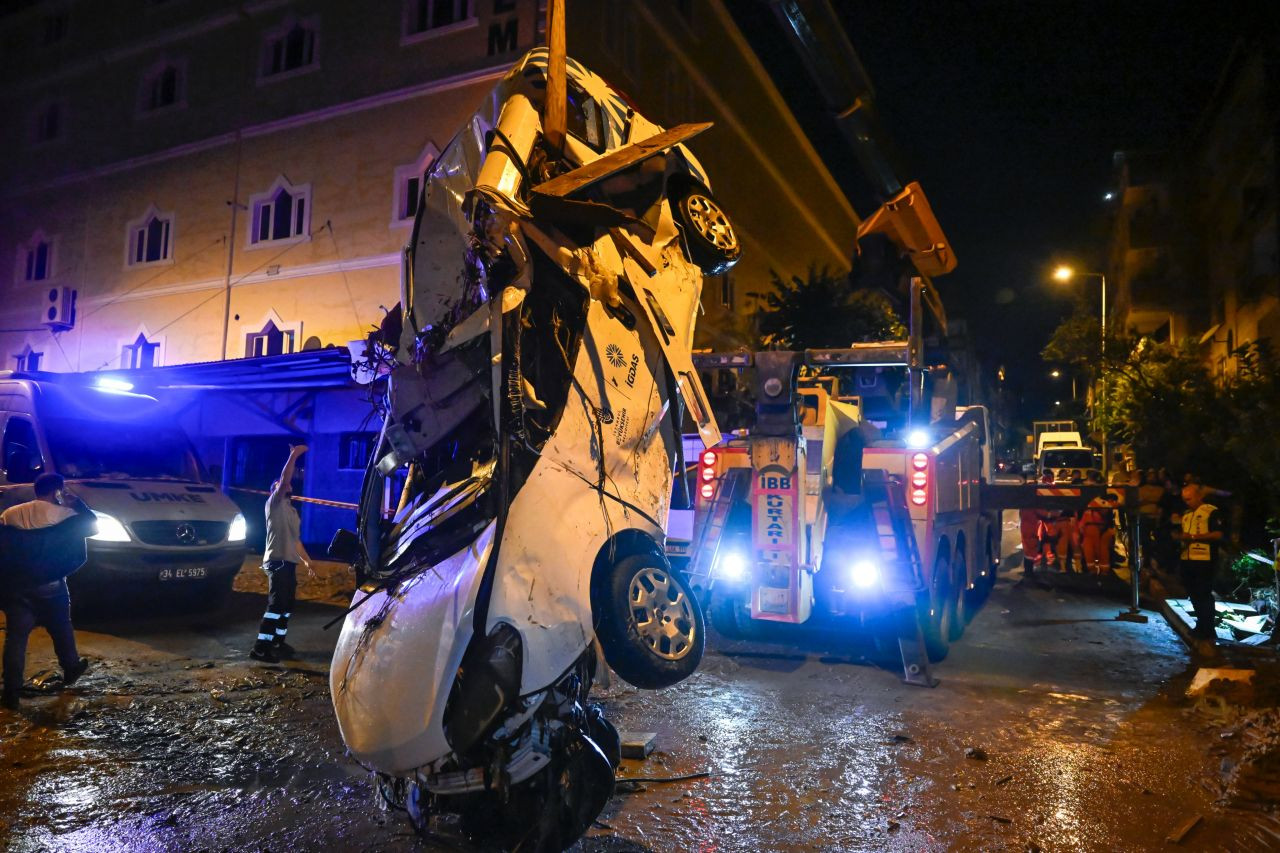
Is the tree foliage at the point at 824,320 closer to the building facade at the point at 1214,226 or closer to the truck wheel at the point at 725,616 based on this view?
the building facade at the point at 1214,226

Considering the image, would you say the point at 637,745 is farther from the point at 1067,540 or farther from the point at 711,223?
the point at 1067,540

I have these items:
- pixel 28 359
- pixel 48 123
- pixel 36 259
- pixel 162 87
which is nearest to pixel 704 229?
pixel 162 87

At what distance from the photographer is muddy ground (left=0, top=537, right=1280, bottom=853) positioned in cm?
414

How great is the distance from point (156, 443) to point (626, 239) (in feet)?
28.2

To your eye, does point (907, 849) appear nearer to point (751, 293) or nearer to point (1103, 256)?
Answer: point (751, 293)

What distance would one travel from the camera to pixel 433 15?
16.9 metres

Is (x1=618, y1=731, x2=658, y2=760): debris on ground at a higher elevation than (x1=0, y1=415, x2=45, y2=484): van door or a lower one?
lower

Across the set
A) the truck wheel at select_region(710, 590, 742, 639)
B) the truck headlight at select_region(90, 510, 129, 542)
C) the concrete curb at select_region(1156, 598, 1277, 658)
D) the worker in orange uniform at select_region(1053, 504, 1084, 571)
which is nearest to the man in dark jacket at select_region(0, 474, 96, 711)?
the truck headlight at select_region(90, 510, 129, 542)

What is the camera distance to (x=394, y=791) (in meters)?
3.90

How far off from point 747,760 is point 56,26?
2829cm

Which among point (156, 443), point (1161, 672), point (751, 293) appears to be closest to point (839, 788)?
point (1161, 672)

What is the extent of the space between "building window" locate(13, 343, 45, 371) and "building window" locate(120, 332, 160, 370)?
12.2ft

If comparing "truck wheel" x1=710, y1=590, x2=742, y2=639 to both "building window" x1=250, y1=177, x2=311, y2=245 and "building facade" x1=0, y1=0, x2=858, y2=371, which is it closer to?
"building facade" x1=0, y1=0, x2=858, y2=371

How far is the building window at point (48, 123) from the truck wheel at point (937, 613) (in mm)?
25604
